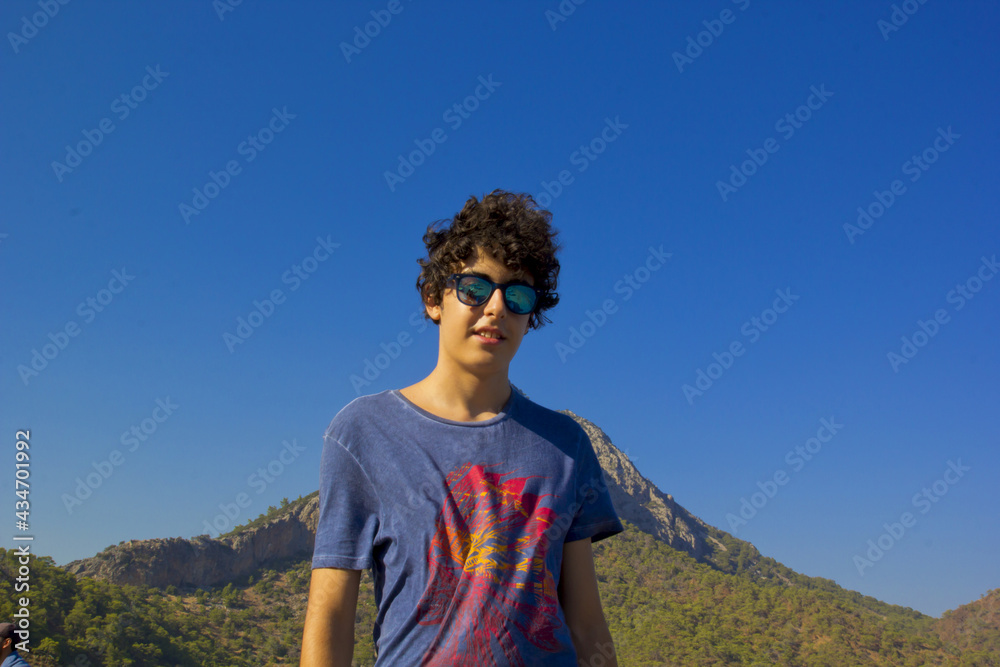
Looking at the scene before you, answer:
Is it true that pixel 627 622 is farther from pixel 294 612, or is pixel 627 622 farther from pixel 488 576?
pixel 488 576

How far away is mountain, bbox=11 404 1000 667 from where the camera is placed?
55500 mm

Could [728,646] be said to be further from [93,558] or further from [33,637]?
[93,558]

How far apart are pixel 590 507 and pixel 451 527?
1.77ft

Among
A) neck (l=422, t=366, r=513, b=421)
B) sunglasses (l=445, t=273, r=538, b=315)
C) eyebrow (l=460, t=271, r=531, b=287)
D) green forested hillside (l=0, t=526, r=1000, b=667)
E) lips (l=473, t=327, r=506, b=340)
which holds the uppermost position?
eyebrow (l=460, t=271, r=531, b=287)

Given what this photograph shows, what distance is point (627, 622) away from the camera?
7031 cm

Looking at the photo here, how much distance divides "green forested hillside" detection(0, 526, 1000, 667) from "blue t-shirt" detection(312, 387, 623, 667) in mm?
48896

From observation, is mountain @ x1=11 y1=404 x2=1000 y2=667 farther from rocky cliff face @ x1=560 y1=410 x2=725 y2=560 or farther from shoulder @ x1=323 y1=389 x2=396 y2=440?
shoulder @ x1=323 y1=389 x2=396 y2=440

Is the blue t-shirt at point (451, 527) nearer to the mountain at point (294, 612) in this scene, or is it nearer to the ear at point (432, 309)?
the ear at point (432, 309)

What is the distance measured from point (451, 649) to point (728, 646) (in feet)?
255

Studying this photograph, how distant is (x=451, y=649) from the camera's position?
1812mm

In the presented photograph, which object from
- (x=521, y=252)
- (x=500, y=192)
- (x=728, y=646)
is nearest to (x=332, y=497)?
(x=521, y=252)

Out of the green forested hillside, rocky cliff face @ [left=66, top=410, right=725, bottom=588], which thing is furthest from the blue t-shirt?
rocky cliff face @ [left=66, top=410, right=725, bottom=588]

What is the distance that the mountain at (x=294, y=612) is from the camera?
5550 cm

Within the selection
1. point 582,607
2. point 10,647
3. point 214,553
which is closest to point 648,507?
point 214,553
